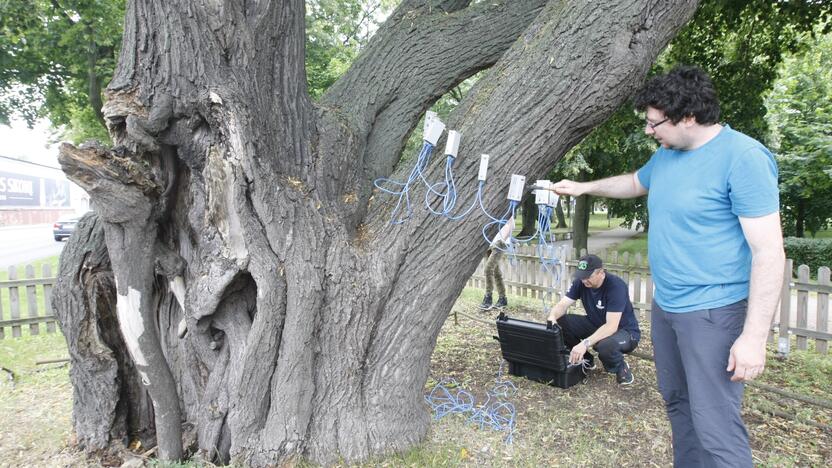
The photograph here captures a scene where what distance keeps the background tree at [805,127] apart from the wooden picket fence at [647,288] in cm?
473

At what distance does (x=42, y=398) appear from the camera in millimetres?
4465

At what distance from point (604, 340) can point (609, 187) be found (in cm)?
221

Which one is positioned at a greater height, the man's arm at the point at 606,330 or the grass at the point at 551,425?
the man's arm at the point at 606,330

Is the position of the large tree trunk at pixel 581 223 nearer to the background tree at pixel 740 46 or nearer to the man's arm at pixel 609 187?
the background tree at pixel 740 46

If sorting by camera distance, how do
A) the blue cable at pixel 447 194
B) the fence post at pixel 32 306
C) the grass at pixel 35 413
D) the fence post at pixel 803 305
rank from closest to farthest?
the blue cable at pixel 447 194
the grass at pixel 35 413
the fence post at pixel 803 305
the fence post at pixel 32 306

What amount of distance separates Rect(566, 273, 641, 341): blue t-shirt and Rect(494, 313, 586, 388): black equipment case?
614mm

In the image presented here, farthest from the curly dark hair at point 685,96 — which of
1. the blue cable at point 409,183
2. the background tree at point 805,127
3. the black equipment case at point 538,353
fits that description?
Answer: the background tree at point 805,127

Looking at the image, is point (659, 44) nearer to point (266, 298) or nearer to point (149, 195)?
point (266, 298)

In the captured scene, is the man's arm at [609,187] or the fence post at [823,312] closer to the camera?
the man's arm at [609,187]

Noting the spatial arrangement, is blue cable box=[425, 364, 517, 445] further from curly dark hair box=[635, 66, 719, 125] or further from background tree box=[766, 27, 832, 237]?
background tree box=[766, 27, 832, 237]

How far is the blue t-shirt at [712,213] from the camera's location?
6.82ft

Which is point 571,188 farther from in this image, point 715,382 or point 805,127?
Answer: point 805,127

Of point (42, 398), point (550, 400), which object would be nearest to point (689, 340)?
point (550, 400)

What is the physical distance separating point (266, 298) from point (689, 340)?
223 centimetres
